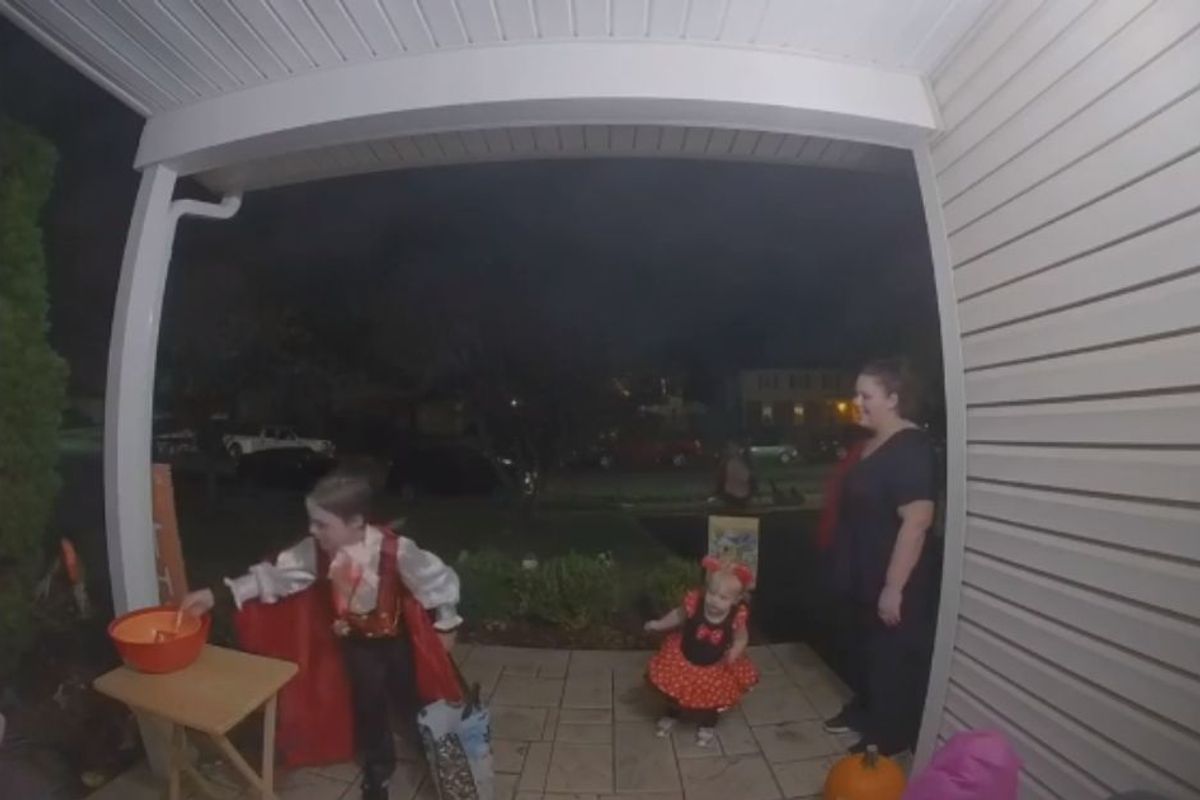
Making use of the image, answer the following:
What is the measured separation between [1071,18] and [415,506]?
7.75 ft

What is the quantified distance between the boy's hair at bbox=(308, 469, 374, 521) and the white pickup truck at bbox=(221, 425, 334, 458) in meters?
0.30

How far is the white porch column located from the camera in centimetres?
207

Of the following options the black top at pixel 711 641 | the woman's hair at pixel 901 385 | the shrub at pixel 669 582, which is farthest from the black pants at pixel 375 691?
the woman's hair at pixel 901 385

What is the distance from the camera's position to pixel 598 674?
8.64ft

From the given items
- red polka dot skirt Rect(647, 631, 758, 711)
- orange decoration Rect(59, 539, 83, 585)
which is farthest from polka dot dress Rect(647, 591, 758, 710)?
orange decoration Rect(59, 539, 83, 585)

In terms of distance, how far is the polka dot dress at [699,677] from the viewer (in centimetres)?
220

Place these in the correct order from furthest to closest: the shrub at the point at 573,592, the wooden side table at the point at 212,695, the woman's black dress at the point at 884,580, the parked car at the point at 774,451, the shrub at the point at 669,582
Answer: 1. the shrub at the point at 573,592
2. the shrub at the point at 669,582
3. the parked car at the point at 774,451
4. the woman's black dress at the point at 884,580
5. the wooden side table at the point at 212,695

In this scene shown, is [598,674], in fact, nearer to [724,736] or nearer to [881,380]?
[724,736]

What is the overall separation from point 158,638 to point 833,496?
213 centimetres

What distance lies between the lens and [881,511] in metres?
2.12

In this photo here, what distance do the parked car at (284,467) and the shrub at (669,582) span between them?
1391 mm

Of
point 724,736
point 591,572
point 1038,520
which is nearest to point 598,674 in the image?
point 591,572

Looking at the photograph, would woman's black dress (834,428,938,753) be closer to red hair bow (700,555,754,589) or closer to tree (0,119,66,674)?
red hair bow (700,555,754,589)

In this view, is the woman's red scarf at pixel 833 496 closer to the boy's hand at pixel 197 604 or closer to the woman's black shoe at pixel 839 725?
the woman's black shoe at pixel 839 725
